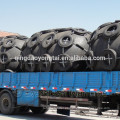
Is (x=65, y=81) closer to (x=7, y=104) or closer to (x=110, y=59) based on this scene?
(x=110, y=59)

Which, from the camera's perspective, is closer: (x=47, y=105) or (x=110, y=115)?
(x=110, y=115)

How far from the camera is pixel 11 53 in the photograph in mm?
14648

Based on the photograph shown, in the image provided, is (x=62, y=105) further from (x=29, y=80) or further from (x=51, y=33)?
(x=51, y=33)

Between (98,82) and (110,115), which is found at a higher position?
(98,82)

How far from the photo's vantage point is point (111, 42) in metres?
10.5

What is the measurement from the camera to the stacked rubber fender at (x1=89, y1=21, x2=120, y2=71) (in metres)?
10.3

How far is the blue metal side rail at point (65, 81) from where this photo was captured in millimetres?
10070

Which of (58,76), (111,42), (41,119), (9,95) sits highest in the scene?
(111,42)

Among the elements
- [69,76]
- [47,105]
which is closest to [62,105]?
[47,105]

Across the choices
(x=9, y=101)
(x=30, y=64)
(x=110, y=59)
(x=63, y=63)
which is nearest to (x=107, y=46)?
(x=110, y=59)

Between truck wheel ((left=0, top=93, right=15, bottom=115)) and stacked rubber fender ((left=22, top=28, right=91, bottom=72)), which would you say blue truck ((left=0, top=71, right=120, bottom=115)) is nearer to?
truck wheel ((left=0, top=93, right=15, bottom=115))

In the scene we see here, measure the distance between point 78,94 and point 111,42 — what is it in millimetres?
2405

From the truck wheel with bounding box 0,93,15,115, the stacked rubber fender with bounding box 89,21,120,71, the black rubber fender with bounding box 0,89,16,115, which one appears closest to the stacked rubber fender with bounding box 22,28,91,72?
the stacked rubber fender with bounding box 89,21,120,71

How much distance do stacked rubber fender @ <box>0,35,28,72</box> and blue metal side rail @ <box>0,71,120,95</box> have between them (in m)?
0.61
